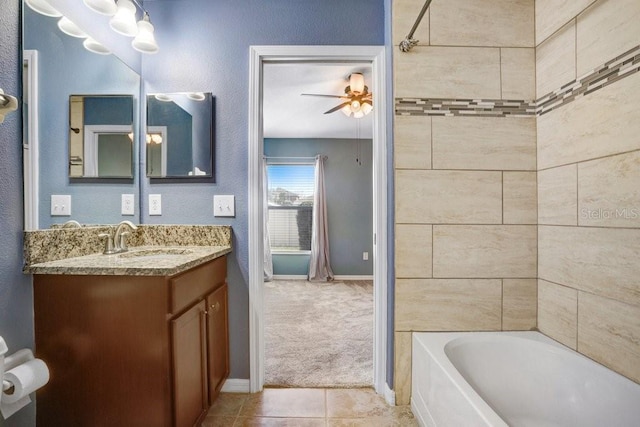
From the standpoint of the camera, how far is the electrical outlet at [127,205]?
1.75 meters

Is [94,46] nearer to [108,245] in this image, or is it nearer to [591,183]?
[108,245]

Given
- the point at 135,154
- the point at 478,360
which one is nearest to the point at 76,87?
the point at 135,154

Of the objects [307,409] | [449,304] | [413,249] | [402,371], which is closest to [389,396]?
[402,371]

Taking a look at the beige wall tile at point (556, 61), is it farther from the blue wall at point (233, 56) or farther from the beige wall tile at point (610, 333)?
the beige wall tile at point (610, 333)

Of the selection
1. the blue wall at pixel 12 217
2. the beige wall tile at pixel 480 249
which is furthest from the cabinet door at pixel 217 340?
the beige wall tile at pixel 480 249

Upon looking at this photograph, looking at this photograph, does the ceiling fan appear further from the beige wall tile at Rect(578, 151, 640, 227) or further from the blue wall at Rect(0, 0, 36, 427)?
the blue wall at Rect(0, 0, 36, 427)

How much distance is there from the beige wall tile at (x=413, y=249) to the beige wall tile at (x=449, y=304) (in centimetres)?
6

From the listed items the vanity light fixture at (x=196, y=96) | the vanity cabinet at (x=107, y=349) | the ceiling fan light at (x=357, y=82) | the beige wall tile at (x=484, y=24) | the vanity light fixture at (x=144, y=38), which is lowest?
the vanity cabinet at (x=107, y=349)

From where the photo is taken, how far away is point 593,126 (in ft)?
4.45

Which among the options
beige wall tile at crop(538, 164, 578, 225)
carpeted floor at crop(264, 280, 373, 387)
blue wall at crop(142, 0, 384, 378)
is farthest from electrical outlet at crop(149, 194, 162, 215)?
Result: beige wall tile at crop(538, 164, 578, 225)

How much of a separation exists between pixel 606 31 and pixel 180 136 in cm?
217

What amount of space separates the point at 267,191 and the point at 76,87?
375 cm

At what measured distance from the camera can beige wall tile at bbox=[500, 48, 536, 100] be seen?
1.72 meters

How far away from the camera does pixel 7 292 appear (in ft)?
3.64
